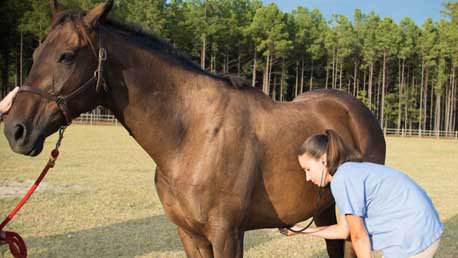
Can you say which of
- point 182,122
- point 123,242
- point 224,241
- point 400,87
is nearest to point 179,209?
point 224,241

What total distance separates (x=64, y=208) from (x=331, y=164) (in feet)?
21.2

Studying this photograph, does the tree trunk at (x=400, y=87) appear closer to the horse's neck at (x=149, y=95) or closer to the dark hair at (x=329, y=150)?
the dark hair at (x=329, y=150)

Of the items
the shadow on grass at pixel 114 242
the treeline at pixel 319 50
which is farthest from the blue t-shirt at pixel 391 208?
the treeline at pixel 319 50

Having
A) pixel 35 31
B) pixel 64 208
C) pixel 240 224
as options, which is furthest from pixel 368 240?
pixel 35 31

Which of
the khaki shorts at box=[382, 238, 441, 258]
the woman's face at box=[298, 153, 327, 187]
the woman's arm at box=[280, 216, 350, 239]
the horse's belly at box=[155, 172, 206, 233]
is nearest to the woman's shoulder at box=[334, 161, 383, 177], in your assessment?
the woman's face at box=[298, 153, 327, 187]

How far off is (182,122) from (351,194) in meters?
1.21

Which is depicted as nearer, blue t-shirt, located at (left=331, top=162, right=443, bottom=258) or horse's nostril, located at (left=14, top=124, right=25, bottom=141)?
horse's nostril, located at (left=14, top=124, right=25, bottom=141)

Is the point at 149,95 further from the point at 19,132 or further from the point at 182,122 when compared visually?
the point at 19,132

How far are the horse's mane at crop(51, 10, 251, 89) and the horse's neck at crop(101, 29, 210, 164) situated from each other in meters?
0.09

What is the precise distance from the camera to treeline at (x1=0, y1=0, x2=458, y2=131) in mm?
46719

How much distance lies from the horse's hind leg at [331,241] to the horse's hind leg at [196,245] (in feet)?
5.55

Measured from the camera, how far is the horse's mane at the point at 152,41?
2516 mm

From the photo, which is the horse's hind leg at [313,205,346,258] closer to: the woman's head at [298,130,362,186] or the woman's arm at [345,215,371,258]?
the woman's head at [298,130,362,186]

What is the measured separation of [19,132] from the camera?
7.58 feet
